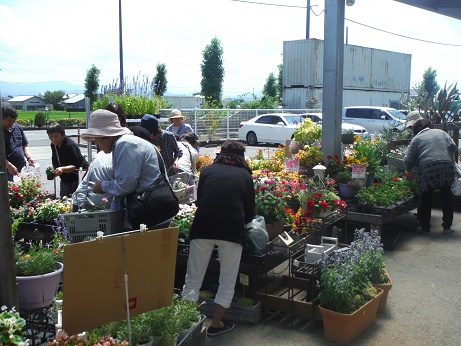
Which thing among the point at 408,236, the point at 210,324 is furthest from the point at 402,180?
the point at 210,324

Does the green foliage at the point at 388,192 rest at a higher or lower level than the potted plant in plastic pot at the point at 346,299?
higher

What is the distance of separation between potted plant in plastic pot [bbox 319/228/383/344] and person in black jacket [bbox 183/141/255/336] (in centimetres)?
81

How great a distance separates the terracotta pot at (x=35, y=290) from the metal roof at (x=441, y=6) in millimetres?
8634

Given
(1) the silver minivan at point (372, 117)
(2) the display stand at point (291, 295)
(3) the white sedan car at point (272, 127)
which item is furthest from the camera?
(1) the silver minivan at point (372, 117)

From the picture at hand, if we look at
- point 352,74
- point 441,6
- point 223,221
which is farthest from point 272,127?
point 223,221

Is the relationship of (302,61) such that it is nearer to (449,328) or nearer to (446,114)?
(446,114)

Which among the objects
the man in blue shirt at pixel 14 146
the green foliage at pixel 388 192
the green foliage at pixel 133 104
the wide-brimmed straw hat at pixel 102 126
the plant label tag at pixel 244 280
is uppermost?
the green foliage at pixel 133 104

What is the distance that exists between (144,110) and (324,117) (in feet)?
12.2

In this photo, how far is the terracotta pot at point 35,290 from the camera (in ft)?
12.4

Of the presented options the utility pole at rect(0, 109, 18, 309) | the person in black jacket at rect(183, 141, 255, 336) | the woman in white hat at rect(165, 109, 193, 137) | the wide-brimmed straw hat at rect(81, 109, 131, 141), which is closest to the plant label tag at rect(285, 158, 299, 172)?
the woman in white hat at rect(165, 109, 193, 137)

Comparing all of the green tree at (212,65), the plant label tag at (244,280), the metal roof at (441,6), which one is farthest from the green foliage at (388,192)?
the green tree at (212,65)

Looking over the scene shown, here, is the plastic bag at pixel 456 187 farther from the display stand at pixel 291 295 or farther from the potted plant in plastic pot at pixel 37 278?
the potted plant in plastic pot at pixel 37 278

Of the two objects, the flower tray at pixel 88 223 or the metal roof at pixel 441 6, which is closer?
the flower tray at pixel 88 223

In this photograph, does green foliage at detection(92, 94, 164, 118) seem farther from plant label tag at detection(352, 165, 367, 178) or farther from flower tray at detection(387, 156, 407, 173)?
flower tray at detection(387, 156, 407, 173)
